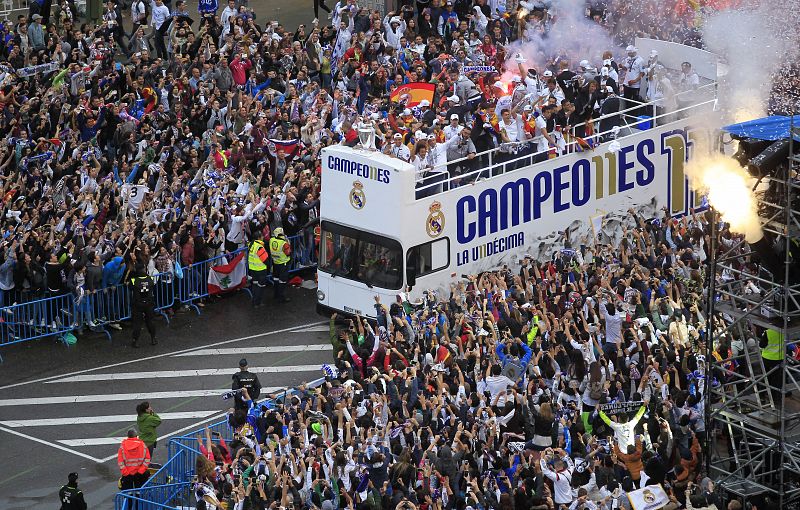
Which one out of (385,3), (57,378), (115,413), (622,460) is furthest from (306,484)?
(385,3)

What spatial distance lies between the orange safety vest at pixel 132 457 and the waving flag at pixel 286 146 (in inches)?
444

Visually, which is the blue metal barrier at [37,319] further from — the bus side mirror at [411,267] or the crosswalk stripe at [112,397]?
the bus side mirror at [411,267]

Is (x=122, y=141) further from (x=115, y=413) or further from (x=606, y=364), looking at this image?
(x=606, y=364)

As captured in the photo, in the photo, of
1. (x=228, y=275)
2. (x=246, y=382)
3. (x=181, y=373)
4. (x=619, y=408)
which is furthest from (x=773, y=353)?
(x=228, y=275)

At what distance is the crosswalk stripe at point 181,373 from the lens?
28562 mm

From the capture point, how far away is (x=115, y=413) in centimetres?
2730

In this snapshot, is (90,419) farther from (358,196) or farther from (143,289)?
(358,196)

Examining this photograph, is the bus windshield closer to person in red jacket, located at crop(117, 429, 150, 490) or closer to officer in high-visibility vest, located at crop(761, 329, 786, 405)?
person in red jacket, located at crop(117, 429, 150, 490)

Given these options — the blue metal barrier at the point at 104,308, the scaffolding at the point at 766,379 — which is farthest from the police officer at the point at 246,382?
the scaffolding at the point at 766,379

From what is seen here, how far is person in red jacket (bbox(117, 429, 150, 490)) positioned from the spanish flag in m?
12.1

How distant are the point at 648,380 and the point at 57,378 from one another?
428 inches

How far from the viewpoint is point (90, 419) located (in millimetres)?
27125

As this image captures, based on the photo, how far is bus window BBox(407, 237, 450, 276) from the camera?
28609 mm

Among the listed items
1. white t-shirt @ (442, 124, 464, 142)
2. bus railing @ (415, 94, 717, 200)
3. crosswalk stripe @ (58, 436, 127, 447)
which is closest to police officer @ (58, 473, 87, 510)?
crosswalk stripe @ (58, 436, 127, 447)
